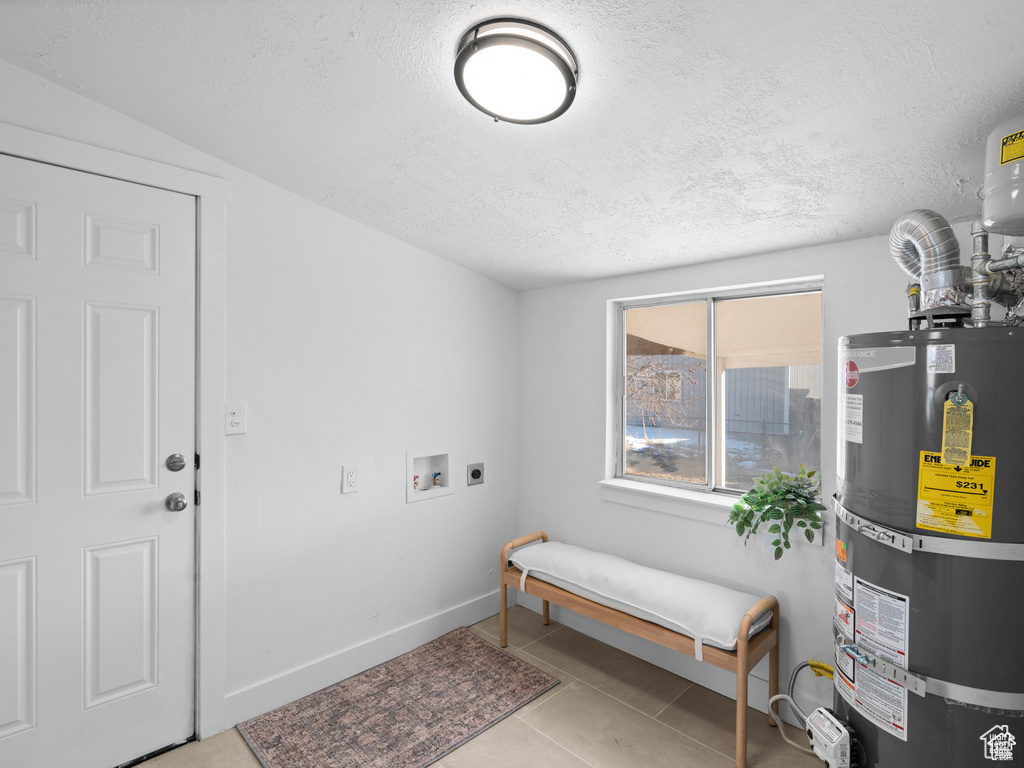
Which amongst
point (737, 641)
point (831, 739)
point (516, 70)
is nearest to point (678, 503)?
point (737, 641)

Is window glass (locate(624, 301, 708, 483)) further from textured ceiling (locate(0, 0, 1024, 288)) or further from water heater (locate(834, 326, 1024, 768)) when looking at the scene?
water heater (locate(834, 326, 1024, 768))

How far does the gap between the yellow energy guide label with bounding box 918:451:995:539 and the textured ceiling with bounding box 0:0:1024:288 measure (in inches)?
34.6

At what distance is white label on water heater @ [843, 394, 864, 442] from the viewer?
1396mm

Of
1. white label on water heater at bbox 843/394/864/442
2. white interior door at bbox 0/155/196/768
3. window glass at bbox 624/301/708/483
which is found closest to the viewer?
white label on water heater at bbox 843/394/864/442

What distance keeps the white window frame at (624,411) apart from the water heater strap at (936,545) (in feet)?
3.43

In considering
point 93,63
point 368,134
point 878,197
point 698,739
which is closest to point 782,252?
point 878,197

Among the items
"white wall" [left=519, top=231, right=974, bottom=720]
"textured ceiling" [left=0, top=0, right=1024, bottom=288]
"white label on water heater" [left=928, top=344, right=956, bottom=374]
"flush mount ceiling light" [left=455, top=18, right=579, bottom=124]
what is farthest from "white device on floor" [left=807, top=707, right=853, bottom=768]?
"flush mount ceiling light" [left=455, top=18, right=579, bottom=124]

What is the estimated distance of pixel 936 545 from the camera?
4.03 ft

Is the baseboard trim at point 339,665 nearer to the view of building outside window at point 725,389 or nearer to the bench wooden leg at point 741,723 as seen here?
the view of building outside window at point 725,389

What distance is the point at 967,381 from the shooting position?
1.20m

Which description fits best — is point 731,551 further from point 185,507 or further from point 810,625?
point 185,507

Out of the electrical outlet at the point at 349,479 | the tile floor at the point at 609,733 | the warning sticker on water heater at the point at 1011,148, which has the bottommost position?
the tile floor at the point at 609,733

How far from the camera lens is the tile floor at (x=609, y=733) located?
1.96 meters

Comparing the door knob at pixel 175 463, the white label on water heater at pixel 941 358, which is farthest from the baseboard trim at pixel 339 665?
the white label on water heater at pixel 941 358
